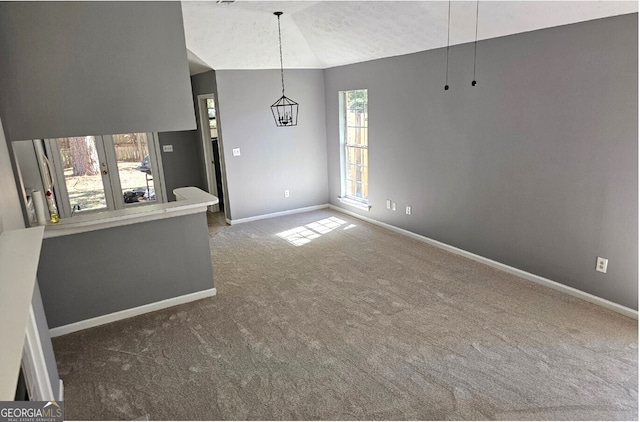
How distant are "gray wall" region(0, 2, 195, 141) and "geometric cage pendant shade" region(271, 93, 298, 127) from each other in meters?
2.79

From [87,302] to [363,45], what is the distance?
4045 millimetres

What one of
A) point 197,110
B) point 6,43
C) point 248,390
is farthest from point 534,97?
point 197,110

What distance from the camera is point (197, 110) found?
680 cm

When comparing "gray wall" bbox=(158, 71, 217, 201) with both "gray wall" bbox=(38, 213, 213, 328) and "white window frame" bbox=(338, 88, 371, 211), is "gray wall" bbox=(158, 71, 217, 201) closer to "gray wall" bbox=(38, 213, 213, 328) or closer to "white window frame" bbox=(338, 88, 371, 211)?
"white window frame" bbox=(338, 88, 371, 211)

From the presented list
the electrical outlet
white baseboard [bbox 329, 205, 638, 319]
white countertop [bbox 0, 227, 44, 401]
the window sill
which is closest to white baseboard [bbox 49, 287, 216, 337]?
white countertop [bbox 0, 227, 44, 401]

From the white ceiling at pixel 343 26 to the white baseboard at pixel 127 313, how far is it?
2843 mm

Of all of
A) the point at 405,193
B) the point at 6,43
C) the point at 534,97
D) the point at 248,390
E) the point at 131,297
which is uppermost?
the point at 6,43

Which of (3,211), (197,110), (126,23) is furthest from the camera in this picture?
(197,110)

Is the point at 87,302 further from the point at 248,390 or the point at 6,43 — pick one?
the point at 6,43

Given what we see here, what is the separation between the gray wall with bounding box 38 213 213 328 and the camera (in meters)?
3.34

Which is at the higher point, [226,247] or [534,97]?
[534,97]

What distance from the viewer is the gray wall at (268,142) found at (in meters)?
6.02

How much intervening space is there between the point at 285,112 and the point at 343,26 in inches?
74.7

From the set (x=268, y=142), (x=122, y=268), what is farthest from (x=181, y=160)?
(x=122, y=268)
